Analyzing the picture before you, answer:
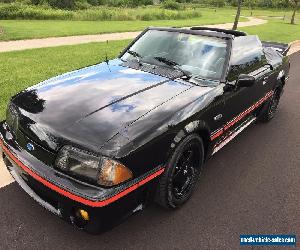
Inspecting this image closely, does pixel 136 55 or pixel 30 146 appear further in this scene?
pixel 136 55

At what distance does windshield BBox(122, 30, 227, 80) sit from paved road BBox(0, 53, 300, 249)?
1.28 meters

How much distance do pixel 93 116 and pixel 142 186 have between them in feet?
2.33

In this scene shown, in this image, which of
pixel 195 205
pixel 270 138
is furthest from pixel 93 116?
pixel 270 138

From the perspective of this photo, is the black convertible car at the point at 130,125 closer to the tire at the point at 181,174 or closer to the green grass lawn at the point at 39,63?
the tire at the point at 181,174

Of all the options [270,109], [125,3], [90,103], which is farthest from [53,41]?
[125,3]

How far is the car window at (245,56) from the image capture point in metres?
4.12

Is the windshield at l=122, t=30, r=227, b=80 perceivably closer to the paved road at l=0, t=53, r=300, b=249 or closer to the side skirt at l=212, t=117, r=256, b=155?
the side skirt at l=212, t=117, r=256, b=155

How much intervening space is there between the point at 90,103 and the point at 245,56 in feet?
7.66

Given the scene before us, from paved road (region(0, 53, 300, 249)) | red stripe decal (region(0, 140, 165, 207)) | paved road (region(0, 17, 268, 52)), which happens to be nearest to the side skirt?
paved road (region(0, 53, 300, 249))

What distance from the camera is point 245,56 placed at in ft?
14.8

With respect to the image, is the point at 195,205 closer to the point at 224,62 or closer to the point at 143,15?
the point at 224,62

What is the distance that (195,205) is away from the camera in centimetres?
366

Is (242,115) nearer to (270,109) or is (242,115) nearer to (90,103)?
(270,109)

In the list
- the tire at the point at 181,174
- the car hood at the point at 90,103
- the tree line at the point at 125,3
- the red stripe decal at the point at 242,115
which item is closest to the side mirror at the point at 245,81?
the red stripe decal at the point at 242,115
